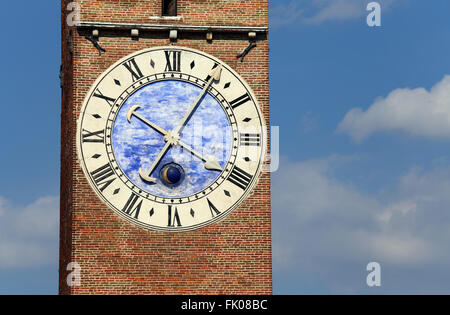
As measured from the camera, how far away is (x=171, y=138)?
35875 mm

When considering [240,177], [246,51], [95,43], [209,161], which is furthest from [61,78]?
[240,177]

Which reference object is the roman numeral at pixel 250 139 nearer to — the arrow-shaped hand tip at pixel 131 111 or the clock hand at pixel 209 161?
the clock hand at pixel 209 161

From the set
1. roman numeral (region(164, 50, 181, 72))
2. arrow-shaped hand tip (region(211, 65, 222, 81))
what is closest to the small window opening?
roman numeral (region(164, 50, 181, 72))

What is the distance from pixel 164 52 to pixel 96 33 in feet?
5.69

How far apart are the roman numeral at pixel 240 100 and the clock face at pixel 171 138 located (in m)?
0.02

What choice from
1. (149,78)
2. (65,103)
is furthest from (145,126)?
(65,103)

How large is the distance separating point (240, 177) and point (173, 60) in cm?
332

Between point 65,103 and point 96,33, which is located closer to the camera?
point 96,33

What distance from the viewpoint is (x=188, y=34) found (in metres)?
36.6

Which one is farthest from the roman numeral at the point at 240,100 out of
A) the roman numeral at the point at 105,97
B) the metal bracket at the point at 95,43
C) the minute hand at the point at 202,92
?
the metal bracket at the point at 95,43

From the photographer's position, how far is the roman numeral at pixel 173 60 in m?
36.2
